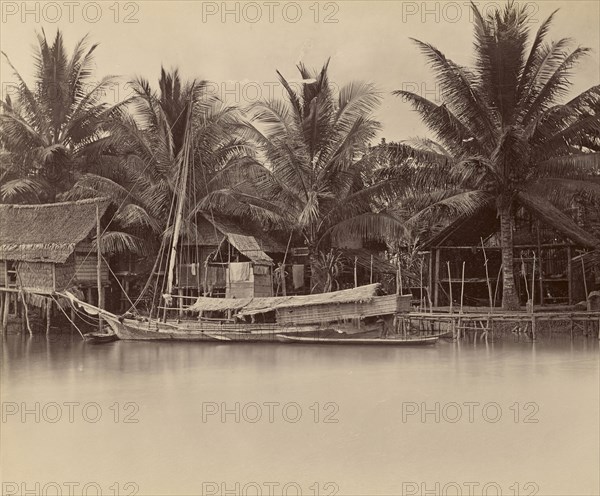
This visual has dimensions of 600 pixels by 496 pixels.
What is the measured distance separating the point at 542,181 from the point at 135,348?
10.7 m

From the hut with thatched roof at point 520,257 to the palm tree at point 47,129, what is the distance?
10.3 m

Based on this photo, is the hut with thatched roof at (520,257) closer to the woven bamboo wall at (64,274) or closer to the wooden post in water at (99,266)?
the wooden post in water at (99,266)

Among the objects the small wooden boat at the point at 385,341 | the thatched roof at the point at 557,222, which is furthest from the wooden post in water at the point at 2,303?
A: the thatched roof at the point at 557,222

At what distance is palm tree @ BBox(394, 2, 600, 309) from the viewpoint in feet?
51.9

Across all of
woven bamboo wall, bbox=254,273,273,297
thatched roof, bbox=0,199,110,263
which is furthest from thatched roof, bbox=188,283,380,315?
thatched roof, bbox=0,199,110,263

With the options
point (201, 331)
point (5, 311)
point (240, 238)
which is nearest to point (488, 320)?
point (201, 331)

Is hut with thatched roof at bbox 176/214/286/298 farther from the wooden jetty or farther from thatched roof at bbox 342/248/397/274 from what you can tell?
the wooden jetty

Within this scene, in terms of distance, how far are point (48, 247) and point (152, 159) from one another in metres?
3.86

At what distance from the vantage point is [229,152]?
20.7 m

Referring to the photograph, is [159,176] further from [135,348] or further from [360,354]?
[360,354]

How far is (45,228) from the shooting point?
19.4 metres

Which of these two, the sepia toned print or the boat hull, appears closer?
the sepia toned print

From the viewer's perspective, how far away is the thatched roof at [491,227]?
17.3 m

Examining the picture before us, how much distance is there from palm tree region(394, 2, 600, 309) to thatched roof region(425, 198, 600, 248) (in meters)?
0.09
